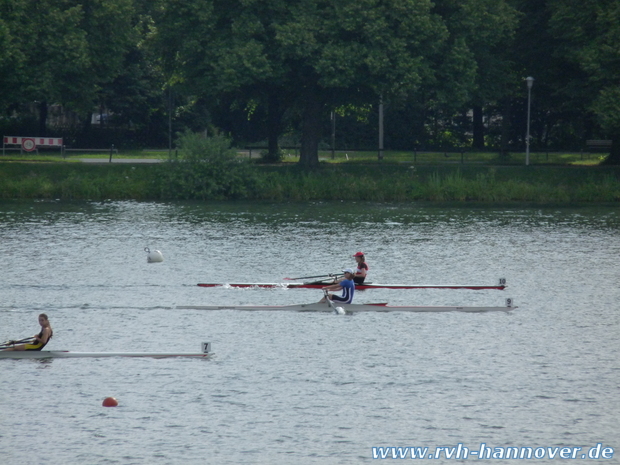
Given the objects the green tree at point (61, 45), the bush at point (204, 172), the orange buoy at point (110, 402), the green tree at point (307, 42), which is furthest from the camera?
the green tree at point (61, 45)

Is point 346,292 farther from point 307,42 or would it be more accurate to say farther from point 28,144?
point 28,144

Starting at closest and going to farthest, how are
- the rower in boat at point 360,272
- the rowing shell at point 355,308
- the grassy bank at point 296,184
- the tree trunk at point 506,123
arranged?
the rowing shell at point 355,308 → the rower in boat at point 360,272 → the grassy bank at point 296,184 → the tree trunk at point 506,123

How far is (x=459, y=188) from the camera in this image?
67.7m

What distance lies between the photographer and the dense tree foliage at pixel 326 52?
6569 cm

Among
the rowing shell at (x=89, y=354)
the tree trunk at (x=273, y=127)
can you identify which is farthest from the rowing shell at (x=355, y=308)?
the tree trunk at (x=273, y=127)

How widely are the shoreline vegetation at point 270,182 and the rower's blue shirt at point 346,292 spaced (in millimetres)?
32969

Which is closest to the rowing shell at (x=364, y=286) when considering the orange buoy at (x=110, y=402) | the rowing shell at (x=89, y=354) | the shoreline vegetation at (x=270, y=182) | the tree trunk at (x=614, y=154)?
the rowing shell at (x=89, y=354)

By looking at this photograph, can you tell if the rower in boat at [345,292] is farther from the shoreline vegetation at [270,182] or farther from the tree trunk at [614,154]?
the tree trunk at [614,154]

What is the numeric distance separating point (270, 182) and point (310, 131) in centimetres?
630

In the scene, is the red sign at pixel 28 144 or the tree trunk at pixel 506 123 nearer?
the red sign at pixel 28 144

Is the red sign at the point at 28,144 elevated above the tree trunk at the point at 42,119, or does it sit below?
below

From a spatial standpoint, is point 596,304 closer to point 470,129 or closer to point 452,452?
point 452,452

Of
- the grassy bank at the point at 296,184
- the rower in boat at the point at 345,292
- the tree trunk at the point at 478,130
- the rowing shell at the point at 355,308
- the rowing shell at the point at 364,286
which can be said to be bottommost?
the rowing shell at the point at 355,308

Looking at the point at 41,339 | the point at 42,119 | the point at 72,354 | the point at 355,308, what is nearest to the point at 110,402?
the point at 72,354
